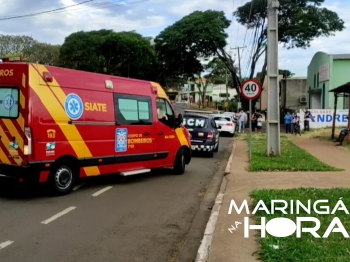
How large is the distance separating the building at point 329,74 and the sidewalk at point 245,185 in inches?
771

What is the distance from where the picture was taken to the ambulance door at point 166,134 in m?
12.1

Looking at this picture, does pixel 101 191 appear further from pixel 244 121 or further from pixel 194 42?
pixel 194 42

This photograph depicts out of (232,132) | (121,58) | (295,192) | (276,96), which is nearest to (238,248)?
(295,192)

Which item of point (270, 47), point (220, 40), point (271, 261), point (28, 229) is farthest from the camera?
point (220, 40)

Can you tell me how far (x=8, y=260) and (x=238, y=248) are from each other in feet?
9.37

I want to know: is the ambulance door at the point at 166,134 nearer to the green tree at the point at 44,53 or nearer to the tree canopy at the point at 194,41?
the tree canopy at the point at 194,41

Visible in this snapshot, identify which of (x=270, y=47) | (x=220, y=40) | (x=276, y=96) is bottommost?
(x=276, y=96)

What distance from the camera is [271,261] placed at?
16.7 ft

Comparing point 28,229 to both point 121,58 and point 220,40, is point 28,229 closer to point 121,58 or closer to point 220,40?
point 220,40

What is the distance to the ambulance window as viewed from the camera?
862cm

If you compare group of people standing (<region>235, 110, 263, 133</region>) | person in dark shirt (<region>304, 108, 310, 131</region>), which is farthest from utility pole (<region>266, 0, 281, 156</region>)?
group of people standing (<region>235, 110, 263, 133</region>)

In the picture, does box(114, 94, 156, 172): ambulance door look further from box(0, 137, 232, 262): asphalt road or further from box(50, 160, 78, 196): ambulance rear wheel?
box(50, 160, 78, 196): ambulance rear wheel

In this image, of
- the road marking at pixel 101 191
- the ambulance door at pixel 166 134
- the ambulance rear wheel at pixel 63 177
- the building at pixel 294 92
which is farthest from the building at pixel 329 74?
the ambulance rear wheel at pixel 63 177

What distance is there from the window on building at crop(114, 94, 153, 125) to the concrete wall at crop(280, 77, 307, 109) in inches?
1798
